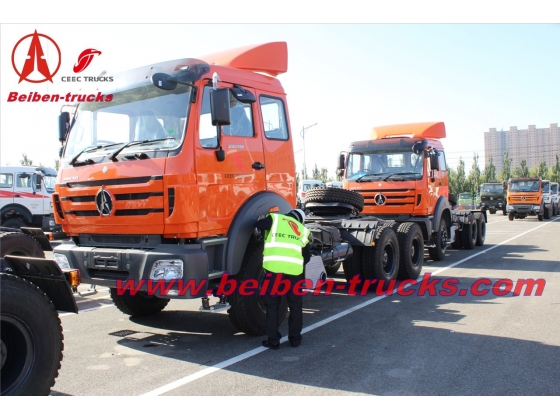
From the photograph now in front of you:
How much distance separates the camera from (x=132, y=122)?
5.48 meters

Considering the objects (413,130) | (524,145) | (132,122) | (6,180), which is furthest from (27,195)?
(524,145)

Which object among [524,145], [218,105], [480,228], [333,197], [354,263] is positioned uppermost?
[524,145]

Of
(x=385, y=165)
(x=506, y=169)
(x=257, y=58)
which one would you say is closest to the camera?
(x=257, y=58)

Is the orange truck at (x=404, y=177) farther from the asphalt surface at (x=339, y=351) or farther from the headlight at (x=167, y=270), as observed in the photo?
the headlight at (x=167, y=270)

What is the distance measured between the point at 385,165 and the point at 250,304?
6.23 m

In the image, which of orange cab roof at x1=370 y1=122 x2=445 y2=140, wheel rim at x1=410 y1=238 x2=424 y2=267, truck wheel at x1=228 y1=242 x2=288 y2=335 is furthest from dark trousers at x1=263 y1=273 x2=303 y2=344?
orange cab roof at x1=370 y1=122 x2=445 y2=140

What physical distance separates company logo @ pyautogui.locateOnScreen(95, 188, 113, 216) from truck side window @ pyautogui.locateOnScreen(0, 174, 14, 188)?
13.2 m

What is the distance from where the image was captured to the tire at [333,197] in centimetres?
904

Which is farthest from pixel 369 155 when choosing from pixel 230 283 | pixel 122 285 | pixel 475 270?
pixel 122 285

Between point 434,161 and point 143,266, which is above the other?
point 434,161

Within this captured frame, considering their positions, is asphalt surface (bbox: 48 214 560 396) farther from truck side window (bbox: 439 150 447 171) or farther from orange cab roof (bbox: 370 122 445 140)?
orange cab roof (bbox: 370 122 445 140)

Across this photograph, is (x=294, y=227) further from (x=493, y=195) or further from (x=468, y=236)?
(x=493, y=195)

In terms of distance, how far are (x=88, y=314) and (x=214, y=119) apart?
3.64 meters

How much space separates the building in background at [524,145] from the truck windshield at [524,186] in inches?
1568
